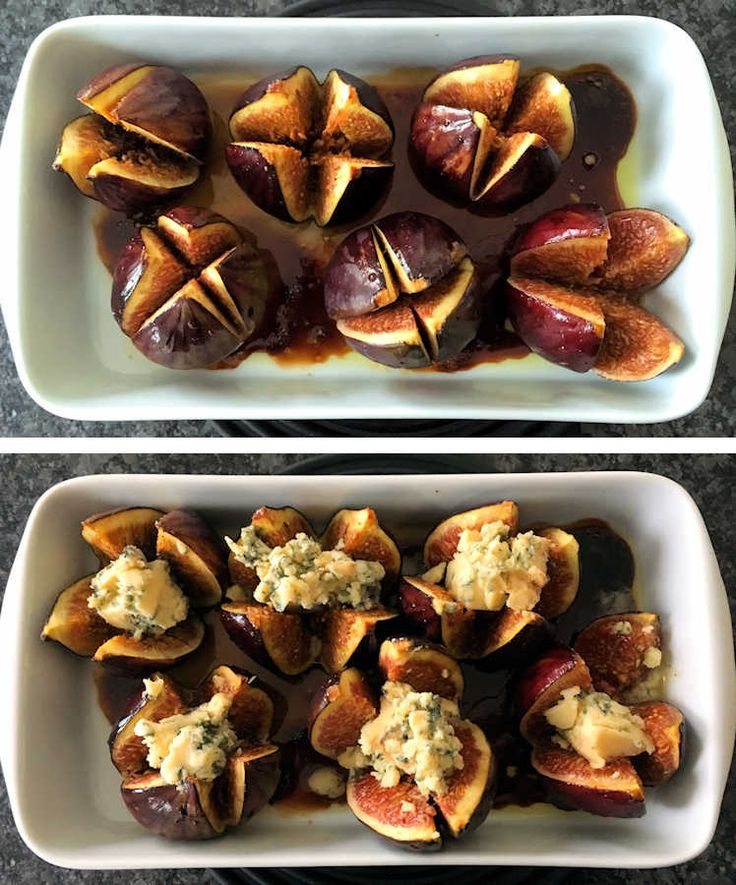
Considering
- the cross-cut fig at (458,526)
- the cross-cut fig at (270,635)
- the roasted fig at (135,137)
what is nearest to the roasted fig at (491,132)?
the roasted fig at (135,137)

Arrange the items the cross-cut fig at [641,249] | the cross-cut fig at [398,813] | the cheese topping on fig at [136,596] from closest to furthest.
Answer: the cross-cut fig at [398,813]
the cheese topping on fig at [136,596]
the cross-cut fig at [641,249]

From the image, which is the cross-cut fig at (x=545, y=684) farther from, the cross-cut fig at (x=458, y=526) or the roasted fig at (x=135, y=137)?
the roasted fig at (x=135, y=137)

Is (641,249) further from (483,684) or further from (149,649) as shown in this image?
(149,649)

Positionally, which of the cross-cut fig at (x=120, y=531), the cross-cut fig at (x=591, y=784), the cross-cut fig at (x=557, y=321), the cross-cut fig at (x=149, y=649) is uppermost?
the cross-cut fig at (x=557, y=321)

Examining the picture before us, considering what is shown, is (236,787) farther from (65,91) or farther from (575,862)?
(65,91)

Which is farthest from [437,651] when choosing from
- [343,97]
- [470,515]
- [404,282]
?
[343,97]

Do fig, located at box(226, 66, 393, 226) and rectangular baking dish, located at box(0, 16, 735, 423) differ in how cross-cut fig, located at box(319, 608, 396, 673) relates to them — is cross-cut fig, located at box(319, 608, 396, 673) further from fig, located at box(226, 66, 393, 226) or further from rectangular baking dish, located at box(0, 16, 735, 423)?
fig, located at box(226, 66, 393, 226)

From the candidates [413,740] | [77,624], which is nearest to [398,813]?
[413,740]
